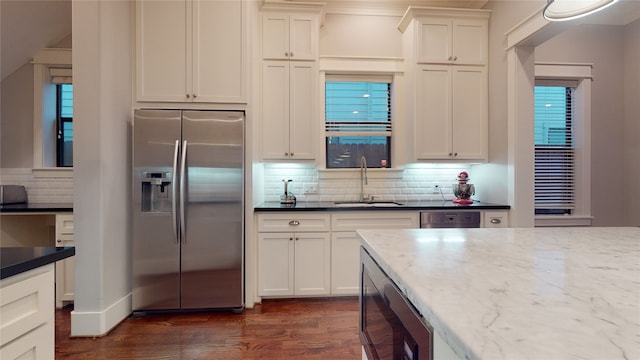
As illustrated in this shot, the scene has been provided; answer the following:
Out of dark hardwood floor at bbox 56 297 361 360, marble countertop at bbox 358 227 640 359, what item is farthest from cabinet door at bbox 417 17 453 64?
dark hardwood floor at bbox 56 297 361 360

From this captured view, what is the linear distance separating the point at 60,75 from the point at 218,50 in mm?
2046

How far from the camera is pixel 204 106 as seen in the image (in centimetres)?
276

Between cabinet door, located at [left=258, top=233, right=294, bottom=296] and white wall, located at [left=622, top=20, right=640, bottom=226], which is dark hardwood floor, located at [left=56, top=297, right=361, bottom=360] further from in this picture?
white wall, located at [left=622, top=20, right=640, bottom=226]

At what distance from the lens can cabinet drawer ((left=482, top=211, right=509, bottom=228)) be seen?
2.94 meters

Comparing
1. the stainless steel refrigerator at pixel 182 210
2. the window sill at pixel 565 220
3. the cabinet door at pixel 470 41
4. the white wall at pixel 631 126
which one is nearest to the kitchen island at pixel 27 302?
the stainless steel refrigerator at pixel 182 210

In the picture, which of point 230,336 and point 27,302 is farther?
point 230,336

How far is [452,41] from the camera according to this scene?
3.22m

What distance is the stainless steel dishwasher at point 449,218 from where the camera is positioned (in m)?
2.92

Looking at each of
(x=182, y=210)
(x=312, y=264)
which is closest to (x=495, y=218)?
(x=312, y=264)

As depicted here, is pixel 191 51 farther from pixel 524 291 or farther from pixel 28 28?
pixel 524 291

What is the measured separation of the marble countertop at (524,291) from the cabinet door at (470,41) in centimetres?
262

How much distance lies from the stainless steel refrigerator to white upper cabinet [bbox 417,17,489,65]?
2.27m

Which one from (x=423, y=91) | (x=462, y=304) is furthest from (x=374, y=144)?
(x=462, y=304)

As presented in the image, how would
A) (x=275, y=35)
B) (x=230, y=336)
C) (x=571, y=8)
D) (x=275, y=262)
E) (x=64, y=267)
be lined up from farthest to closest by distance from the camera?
(x=275, y=35) < (x=275, y=262) < (x=64, y=267) < (x=230, y=336) < (x=571, y=8)
